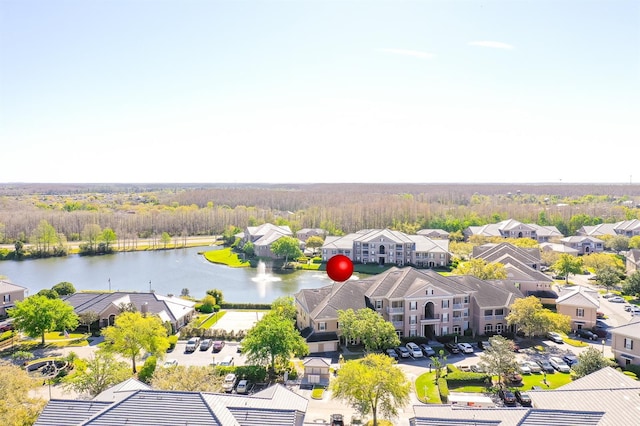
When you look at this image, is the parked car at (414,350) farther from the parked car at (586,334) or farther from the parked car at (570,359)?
the parked car at (586,334)

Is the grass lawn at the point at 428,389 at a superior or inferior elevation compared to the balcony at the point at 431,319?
inferior

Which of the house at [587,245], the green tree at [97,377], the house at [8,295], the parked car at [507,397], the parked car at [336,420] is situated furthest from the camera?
the house at [587,245]

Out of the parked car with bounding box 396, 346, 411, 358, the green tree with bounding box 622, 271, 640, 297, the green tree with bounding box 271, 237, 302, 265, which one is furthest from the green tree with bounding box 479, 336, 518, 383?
the green tree with bounding box 271, 237, 302, 265

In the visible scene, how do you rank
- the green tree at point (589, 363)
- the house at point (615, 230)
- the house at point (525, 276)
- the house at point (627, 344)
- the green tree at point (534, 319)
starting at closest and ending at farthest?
the green tree at point (589, 363)
the house at point (627, 344)
the green tree at point (534, 319)
the house at point (525, 276)
the house at point (615, 230)

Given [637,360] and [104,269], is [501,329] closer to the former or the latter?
[637,360]

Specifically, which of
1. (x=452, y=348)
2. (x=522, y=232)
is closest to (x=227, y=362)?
(x=452, y=348)

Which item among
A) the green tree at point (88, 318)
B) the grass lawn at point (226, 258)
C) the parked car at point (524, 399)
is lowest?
the grass lawn at point (226, 258)

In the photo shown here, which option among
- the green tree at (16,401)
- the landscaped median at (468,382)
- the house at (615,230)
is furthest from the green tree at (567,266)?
the green tree at (16,401)

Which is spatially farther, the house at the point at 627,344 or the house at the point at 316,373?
the house at the point at 627,344

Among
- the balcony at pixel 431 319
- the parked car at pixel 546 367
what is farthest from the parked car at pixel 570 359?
the balcony at pixel 431 319
